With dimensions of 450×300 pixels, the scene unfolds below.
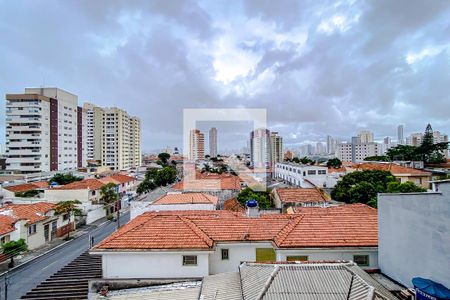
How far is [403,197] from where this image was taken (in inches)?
335

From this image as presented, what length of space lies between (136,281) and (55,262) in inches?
494

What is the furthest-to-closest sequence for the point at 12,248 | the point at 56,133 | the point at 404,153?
the point at 404,153
the point at 56,133
the point at 12,248

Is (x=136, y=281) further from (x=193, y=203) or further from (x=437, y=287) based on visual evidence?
(x=193, y=203)

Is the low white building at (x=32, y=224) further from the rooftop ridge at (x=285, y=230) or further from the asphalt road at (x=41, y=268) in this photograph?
the rooftop ridge at (x=285, y=230)

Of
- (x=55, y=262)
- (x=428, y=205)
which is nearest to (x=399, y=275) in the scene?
(x=428, y=205)

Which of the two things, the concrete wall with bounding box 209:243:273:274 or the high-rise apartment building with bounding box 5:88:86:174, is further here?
the high-rise apartment building with bounding box 5:88:86:174

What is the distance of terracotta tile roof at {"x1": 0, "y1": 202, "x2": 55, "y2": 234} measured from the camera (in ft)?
62.5

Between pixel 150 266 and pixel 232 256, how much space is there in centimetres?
289

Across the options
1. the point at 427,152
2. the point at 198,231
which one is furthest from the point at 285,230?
the point at 427,152

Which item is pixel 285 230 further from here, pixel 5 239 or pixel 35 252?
pixel 35 252

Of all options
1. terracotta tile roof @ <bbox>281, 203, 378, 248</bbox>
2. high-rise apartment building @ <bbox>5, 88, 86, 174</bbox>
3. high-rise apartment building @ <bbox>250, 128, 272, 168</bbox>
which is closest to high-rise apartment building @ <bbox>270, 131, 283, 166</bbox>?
high-rise apartment building @ <bbox>250, 128, 272, 168</bbox>

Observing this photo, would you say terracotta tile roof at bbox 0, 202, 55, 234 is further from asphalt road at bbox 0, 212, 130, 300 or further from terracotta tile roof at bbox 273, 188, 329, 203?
terracotta tile roof at bbox 273, 188, 329, 203

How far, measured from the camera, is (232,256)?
419 inches

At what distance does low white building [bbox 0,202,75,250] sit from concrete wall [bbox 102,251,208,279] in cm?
1269
